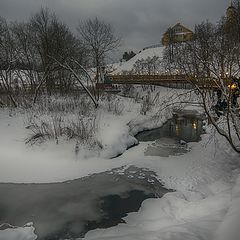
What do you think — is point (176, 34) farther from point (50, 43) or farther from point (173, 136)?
point (173, 136)

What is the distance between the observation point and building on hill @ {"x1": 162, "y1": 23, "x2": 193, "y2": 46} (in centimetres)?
7378

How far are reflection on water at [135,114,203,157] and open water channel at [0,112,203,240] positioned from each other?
2734 millimetres

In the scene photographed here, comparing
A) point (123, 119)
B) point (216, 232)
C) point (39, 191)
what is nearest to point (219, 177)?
point (216, 232)

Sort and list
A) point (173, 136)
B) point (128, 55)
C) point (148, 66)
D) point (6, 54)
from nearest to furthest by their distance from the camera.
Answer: point (173, 136)
point (6, 54)
point (148, 66)
point (128, 55)

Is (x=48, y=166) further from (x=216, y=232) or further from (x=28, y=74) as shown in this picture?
(x=28, y=74)

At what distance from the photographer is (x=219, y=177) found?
32.1 feet

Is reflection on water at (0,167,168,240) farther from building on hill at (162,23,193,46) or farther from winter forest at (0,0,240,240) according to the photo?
building on hill at (162,23,193,46)

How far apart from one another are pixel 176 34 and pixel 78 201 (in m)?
75.7

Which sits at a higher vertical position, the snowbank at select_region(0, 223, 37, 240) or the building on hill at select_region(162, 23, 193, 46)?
the building on hill at select_region(162, 23, 193, 46)

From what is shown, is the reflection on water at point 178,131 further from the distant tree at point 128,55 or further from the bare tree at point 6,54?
the distant tree at point 128,55

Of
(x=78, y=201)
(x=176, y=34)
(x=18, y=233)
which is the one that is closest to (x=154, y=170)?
(x=78, y=201)

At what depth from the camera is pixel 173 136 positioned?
1667 cm

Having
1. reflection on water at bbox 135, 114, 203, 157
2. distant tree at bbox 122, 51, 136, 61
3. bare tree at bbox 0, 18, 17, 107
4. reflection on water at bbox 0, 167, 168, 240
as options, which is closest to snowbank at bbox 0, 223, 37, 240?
reflection on water at bbox 0, 167, 168, 240

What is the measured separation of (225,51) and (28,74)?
20.5 m
